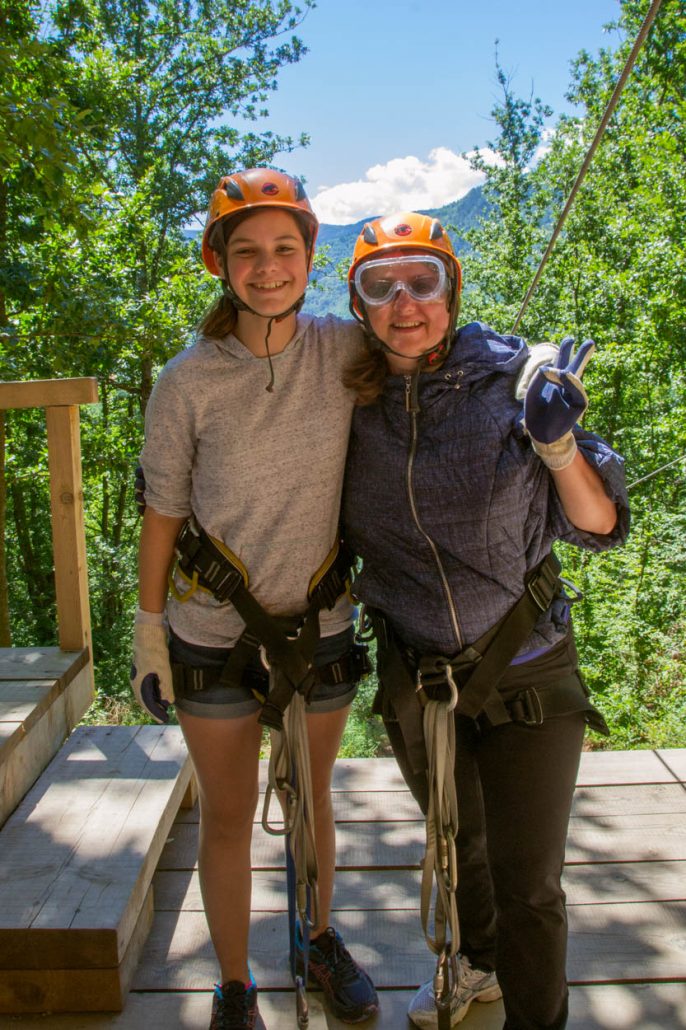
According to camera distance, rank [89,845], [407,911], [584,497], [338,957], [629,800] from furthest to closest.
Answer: [629,800] < [407,911] < [89,845] < [338,957] < [584,497]

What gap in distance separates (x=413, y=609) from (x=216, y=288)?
16396 millimetres

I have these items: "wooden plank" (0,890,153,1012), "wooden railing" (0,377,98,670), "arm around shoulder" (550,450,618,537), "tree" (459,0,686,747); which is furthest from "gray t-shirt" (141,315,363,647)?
"tree" (459,0,686,747)

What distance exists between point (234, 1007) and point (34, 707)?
3.54 ft

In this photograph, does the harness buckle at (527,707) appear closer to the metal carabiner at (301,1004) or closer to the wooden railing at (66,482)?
the metal carabiner at (301,1004)

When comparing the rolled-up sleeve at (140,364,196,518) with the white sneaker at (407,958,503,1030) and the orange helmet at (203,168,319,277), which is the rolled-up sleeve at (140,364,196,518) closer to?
the orange helmet at (203,168,319,277)

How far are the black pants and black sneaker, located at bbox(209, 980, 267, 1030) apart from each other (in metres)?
0.59

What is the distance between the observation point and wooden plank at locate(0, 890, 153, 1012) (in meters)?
2.00

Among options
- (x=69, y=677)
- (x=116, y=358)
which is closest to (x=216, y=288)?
(x=116, y=358)

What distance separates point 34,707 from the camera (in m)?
2.59

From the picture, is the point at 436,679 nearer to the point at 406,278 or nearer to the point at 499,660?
the point at 499,660

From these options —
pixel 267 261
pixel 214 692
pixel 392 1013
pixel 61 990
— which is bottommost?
pixel 392 1013

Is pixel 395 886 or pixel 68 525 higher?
pixel 68 525

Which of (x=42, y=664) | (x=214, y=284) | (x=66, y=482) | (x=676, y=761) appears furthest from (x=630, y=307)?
(x=42, y=664)

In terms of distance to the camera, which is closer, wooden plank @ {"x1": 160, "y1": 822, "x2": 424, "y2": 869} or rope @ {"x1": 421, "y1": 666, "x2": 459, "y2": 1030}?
rope @ {"x1": 421, "y1": 666, "x2": 459, "y2": 1030}
